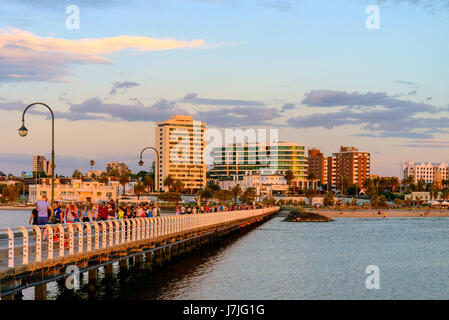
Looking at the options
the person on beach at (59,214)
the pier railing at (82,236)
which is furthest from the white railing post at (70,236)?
the person on beach at (59,214)

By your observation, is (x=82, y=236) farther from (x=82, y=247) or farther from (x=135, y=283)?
(x=135, y=283)

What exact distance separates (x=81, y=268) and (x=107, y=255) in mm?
3910

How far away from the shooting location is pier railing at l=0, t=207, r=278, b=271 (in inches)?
956

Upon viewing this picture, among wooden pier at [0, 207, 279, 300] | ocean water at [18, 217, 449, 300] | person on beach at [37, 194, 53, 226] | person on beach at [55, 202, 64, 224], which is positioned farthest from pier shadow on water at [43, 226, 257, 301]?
person on beach at [37, 194, 53, 226]

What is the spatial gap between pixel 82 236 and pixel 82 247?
0.65 m

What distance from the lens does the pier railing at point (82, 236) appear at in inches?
956

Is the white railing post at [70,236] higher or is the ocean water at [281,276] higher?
the white railing post at [70,236]

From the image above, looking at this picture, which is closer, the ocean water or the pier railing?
the pier railing

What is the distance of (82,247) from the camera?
3014 cm

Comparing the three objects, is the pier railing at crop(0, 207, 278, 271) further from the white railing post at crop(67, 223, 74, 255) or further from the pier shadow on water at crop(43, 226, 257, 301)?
the pier shadow on water at crop(43, 226, 257, 301)

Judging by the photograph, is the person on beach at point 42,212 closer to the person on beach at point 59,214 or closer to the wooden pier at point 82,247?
the wooden pier at point 82,247

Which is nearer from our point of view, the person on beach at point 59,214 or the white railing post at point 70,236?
the white railing post at point 70,236
